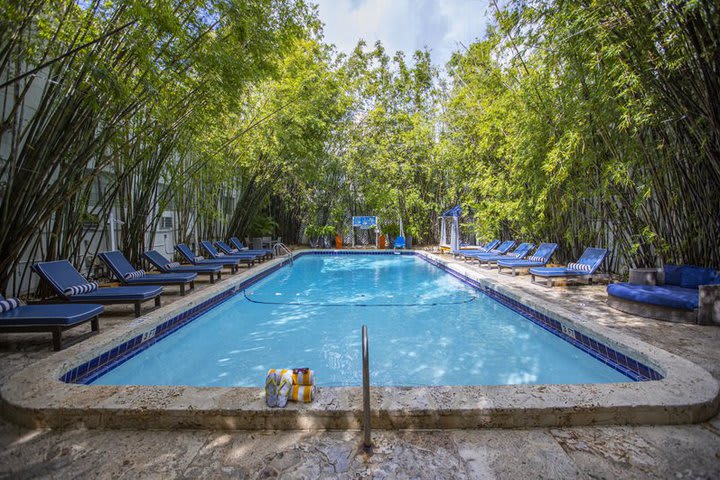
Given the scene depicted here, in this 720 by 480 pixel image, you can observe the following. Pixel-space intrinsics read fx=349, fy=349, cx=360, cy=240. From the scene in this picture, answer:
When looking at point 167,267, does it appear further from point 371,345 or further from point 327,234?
point 327,234

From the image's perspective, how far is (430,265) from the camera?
916 centimetres

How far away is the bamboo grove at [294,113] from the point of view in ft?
9.82

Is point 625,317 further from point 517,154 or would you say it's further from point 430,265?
point 430,265

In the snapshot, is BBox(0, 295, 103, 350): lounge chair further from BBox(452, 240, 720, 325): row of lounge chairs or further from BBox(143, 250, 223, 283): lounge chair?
BBox(452, 240, 720, 325): row of lounge chairs

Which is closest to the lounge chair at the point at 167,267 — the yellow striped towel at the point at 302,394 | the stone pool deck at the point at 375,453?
the stone pool deck at the point at 375,453

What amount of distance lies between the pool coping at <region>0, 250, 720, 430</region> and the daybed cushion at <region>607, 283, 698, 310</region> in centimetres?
152

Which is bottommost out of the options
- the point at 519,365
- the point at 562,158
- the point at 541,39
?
the point at 519,365

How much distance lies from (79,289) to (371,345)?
Answer: 2.89m

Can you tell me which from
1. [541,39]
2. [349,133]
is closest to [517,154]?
[541,39]

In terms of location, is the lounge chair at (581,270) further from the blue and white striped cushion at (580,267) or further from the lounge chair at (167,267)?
the lounge chair at (167,267)

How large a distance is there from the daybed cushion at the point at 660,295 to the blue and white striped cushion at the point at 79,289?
5366mm

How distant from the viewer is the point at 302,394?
5.72ft

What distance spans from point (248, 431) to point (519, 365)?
2.31 meters

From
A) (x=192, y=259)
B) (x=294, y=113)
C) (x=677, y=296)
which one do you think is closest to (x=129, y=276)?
(x=192, y=259)
